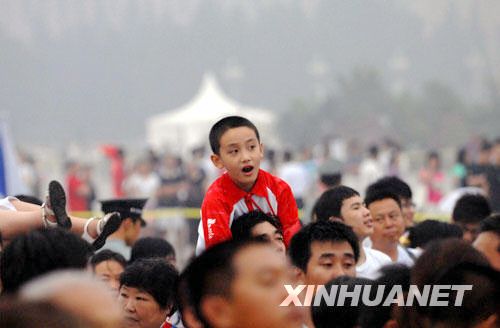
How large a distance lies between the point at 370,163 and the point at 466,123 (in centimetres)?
3710

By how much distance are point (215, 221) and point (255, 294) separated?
2216 millimetres

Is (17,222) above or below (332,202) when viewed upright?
above

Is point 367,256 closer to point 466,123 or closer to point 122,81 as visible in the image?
point 466,123

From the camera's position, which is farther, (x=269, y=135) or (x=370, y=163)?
(x=269, y=135)

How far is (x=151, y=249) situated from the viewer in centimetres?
738

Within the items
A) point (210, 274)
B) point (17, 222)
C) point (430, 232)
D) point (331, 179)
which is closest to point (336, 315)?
point (210, 274)

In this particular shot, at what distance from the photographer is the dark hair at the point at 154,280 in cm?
592

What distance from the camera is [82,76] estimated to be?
255 feet

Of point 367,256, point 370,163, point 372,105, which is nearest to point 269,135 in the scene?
point 372,105

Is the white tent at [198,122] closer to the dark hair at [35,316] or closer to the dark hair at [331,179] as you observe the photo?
the dark hair at [331,179]

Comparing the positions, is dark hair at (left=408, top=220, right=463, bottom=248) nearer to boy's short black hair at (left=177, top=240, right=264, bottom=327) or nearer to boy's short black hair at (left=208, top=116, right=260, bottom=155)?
boy's short black hair at (left=208, top=116, right=260, bottom=155)

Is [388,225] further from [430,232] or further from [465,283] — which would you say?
[465,283]

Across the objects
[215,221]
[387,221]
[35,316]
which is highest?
[35,316]

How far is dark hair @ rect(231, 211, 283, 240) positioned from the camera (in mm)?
5668
